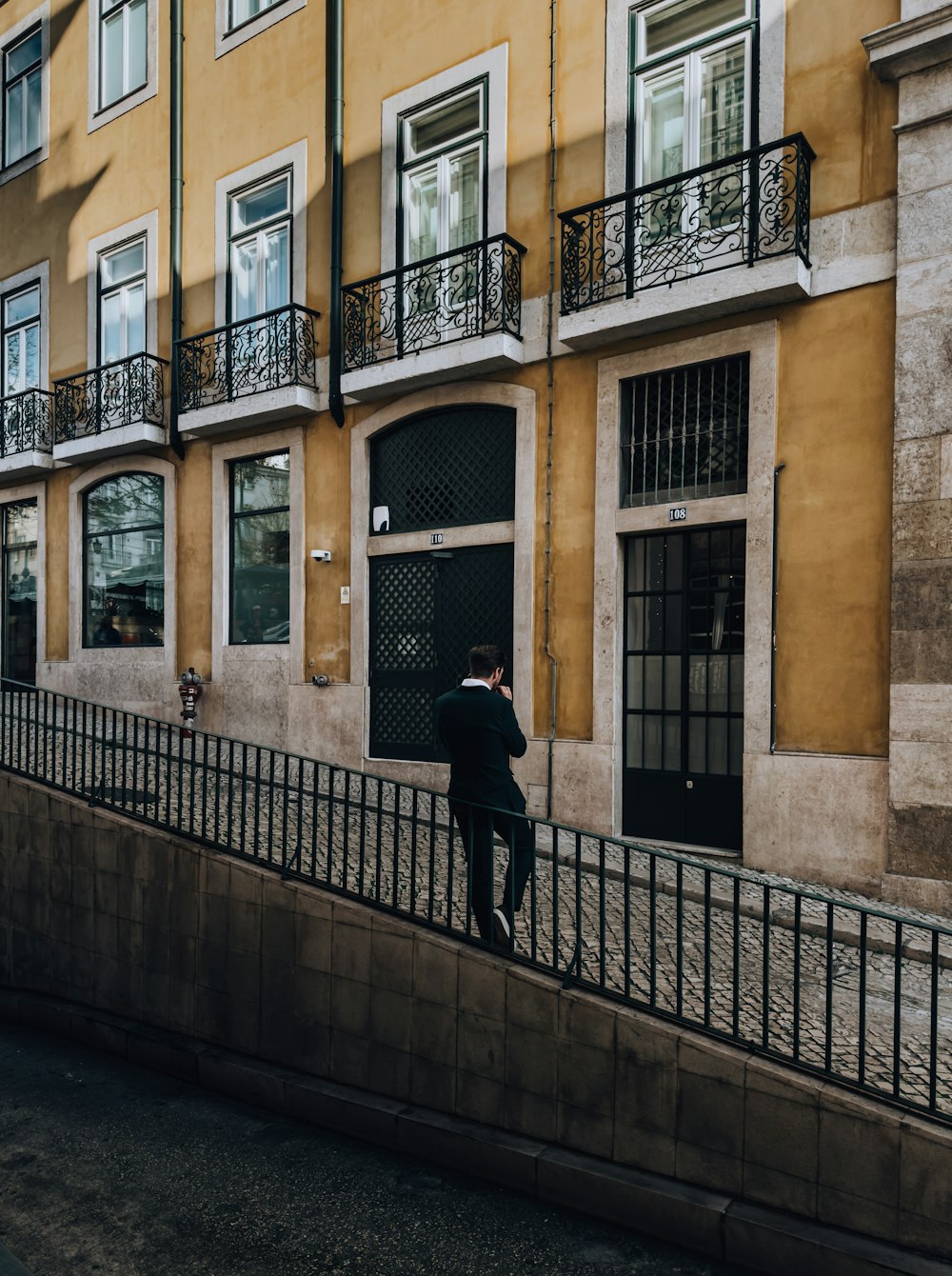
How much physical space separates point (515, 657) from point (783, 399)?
3.50 metres

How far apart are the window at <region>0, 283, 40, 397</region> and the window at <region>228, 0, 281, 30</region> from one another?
205 inches

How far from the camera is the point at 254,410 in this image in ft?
39.2

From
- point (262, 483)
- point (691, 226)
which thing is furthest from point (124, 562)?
point (691, 226)

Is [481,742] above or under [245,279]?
under

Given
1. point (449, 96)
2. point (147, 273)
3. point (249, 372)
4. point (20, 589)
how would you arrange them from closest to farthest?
point (449, 96), point (249, 372), point (147, 273), point (20, 589)

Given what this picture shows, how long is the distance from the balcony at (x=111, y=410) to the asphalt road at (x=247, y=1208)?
917 centimetres

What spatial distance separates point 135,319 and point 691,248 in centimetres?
873

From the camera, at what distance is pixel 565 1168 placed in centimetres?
496

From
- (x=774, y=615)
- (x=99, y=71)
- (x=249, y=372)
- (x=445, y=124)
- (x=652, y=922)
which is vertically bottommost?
(x=652, y=922)

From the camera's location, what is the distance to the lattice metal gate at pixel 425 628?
10.6m

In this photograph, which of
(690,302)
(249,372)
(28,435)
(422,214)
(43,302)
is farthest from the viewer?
(43,302)

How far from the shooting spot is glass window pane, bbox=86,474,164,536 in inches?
554

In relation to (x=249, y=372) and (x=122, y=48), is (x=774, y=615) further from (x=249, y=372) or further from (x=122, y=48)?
(x=122, y=48)

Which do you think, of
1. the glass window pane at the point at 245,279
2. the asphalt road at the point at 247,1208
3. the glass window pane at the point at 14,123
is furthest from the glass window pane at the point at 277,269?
the asphalt road at the point at 247,1208
